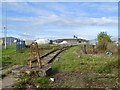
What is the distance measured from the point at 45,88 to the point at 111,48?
946 inches

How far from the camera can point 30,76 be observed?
30.7 ft

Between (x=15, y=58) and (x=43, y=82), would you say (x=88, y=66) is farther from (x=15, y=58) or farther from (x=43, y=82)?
(x=15, y=58)

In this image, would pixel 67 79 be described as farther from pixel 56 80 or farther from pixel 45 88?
pixel 45 88

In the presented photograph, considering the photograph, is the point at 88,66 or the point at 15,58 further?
the point at 15,58

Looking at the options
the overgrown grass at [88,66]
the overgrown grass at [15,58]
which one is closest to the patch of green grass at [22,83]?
the overgrown grass at [88,66]

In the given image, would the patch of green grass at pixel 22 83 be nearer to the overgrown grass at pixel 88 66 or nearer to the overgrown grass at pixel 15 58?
the overgrown grass at pixel 88 66

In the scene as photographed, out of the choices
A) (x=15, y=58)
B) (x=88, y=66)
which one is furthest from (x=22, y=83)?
(x=15, y=58)

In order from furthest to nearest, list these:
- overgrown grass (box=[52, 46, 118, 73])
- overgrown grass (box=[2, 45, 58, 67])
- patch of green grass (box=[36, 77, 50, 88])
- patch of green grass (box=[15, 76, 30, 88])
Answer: overgrown grass (box=[2, 45, 58, 67]) → overgrown grass (box=[52, 46, 118, 73]) → patch of green grass (box=[36, 77, 50, 88]) → patch of green grass (box=[15, 76, 30, 88])

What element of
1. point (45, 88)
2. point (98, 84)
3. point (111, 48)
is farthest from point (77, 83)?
point (111, 48)

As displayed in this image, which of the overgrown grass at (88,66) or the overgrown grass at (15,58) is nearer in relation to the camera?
the overgrown grass at (88,66)

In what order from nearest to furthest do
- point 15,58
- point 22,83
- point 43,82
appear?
point 22,83
point 43,82
point 15,58

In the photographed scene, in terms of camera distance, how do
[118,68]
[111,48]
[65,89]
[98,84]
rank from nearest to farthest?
1. [65,89]
2. [98,84]
3. [118,68]
4. [111,48]

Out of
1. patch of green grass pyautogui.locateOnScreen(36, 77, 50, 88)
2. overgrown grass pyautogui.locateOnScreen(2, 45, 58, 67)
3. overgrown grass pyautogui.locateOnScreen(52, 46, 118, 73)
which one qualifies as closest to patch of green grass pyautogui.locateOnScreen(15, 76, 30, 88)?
patch of green grass pyautogui.locateOnScreen(36, 77, 50, 88)

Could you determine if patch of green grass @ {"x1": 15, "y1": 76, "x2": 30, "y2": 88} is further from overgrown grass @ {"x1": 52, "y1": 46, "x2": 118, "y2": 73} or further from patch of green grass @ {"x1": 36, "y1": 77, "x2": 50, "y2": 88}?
overgrown grass @ {"x1": 52, "y1": 46, "x2": 118, "y2": 73}
